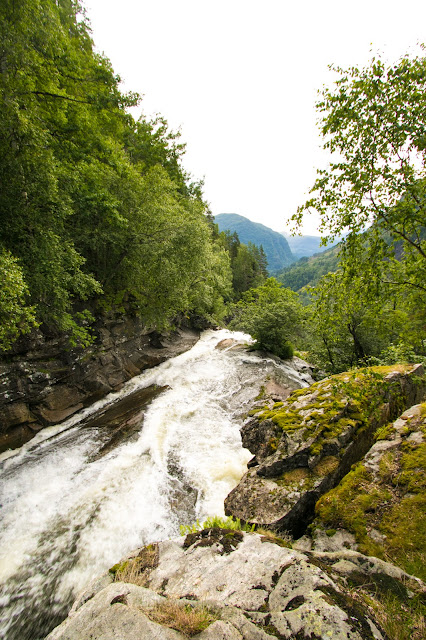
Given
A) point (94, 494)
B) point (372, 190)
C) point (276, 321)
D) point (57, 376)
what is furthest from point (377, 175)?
point (276, 321)

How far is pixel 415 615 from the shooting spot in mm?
2449

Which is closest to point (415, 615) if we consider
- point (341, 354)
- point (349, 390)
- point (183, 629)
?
point (183, 629)

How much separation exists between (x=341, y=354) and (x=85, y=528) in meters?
17.5

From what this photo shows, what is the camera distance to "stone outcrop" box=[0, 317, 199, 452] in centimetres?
1005

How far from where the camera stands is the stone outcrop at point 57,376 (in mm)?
10055

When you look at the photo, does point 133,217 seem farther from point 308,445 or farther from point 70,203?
point 308,445

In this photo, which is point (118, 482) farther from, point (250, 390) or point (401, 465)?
point (250, 390)

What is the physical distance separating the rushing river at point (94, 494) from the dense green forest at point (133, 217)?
463cm

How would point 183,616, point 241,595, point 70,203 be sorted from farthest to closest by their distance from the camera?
point 70,203 → point 241,595 → point 183,616

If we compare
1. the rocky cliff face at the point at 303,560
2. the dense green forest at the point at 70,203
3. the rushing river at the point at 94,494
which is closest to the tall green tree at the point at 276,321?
the dense green forest at the point at 70,203

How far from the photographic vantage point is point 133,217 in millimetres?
15719

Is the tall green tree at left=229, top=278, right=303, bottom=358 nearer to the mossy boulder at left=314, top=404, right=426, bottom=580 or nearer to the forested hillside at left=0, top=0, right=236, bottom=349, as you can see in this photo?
the forested hillside at left=0, top=0, right=236, bottom=349

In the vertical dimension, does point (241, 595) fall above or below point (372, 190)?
below

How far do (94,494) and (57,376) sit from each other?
20.6 feet
